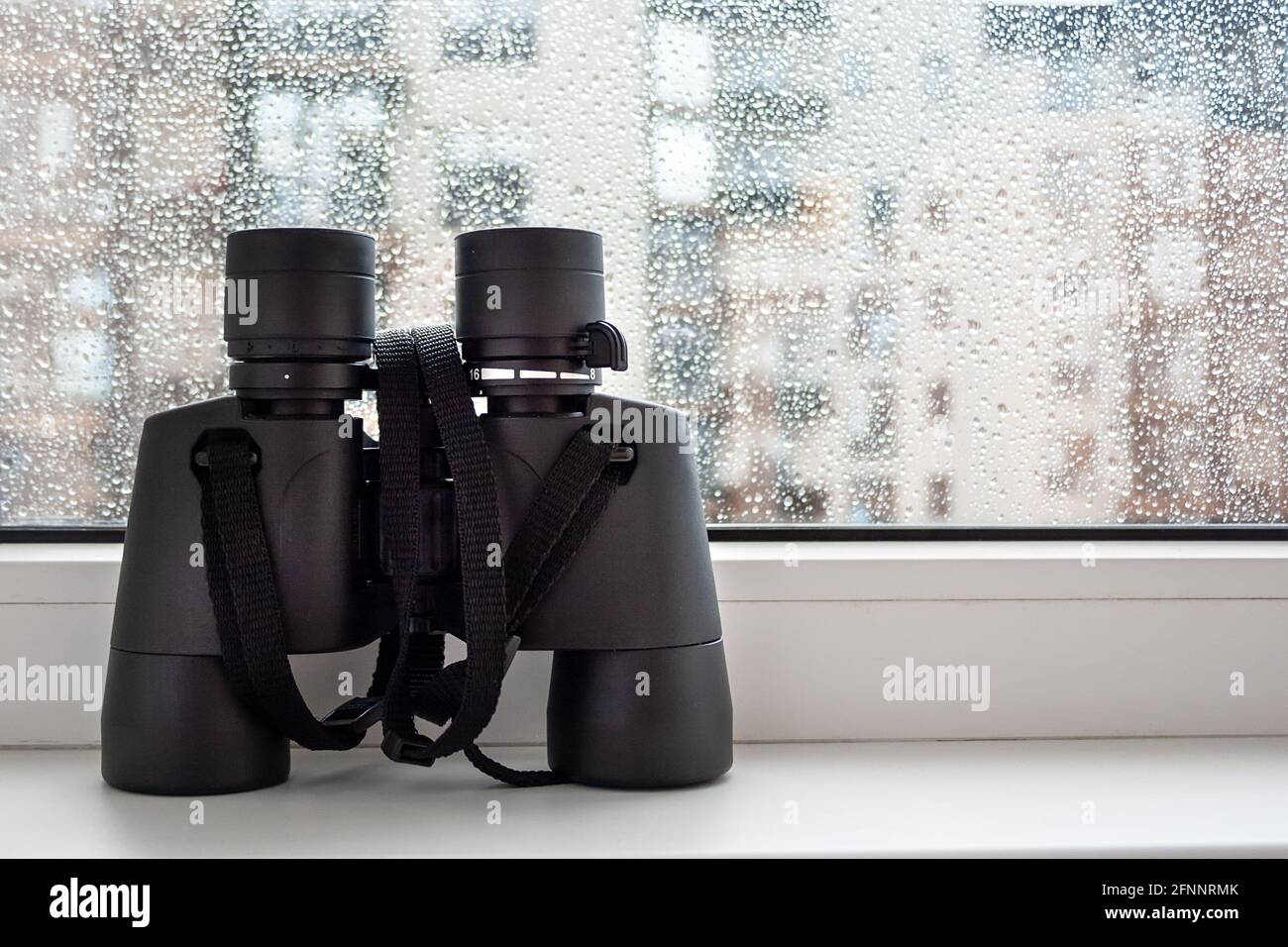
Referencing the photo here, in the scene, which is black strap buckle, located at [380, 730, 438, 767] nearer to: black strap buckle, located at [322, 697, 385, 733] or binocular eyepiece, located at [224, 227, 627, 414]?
black strap buckle, located at [322, 697, 385, 733]

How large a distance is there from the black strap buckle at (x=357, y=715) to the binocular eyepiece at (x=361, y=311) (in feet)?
0.62

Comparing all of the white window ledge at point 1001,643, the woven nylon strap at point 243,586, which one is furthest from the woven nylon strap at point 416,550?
the white window ledge at point 1001,643

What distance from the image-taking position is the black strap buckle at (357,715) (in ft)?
2.37

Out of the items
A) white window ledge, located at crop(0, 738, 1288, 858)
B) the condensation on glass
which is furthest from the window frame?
white window ledge, located at crop(0, 738, 1288, 858)

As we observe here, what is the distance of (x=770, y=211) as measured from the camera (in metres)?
0.96

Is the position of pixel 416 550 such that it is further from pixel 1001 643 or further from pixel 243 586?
pixel 1001 643

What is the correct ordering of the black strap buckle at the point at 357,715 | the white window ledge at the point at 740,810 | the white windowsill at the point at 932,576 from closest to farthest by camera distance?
the white window ledge at the point at 740,810
the black strap buckle at the point at 357,715
the white windowsill at the point at 932,576

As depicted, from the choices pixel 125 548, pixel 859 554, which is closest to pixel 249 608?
pixel 125 548

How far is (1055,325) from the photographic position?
3.20 feet

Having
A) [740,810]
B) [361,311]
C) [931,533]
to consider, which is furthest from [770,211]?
[740,810]

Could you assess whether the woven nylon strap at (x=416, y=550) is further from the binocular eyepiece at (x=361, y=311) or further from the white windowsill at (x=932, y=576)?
the white windowsill at (x=932, y=576)

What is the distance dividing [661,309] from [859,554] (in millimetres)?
245
